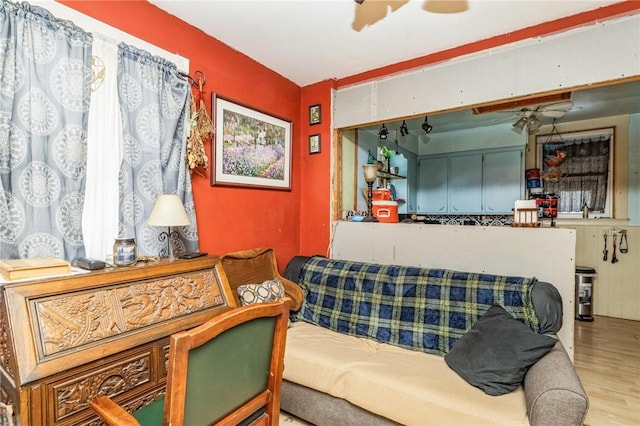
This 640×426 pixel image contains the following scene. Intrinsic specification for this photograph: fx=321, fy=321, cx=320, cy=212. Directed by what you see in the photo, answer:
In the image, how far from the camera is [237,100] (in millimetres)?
2652

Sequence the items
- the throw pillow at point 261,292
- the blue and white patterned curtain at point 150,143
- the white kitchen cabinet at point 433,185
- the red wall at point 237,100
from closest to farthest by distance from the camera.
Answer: the blue and white patterned curtain at point 150,143, the red wall at point 237,100, the throw pillow at point 261,292, the white kitchen cabinet at point 433,185

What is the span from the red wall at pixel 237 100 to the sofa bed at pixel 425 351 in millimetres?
639

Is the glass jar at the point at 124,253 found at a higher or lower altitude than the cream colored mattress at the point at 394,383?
higher

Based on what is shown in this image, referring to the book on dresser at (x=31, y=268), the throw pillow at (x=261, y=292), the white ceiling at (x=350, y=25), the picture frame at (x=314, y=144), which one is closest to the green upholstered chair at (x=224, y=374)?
the book on dresser at (x=31, y=268)

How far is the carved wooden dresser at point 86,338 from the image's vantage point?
1.10m

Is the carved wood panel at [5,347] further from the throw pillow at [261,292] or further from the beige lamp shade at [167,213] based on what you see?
the throw pillow at [261,292]

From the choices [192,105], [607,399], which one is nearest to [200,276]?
[192,105]

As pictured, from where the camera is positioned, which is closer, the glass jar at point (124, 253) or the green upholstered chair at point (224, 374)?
the green upholstered chair at point (224, 374)

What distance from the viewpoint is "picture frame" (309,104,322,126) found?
3.32m

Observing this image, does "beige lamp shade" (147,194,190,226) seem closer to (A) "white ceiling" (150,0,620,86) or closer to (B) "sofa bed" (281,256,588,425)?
(B) "sofa bed" (281,256,588,425)

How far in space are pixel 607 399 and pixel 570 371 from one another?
1402 mm

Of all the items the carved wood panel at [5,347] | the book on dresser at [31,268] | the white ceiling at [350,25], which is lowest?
the carved wood panel at [5,347]

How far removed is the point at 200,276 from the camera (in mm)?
1843

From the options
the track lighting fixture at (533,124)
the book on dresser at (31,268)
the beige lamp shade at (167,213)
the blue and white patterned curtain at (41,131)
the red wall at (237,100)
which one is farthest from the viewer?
the track lighting fixture at (533,124)
